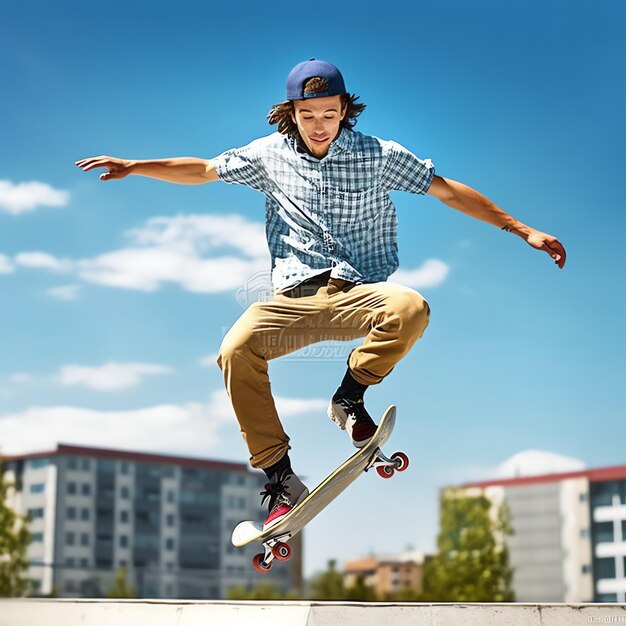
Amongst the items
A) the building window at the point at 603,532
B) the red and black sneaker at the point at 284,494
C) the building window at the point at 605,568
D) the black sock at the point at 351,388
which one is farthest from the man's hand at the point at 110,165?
the building window at the point at 603,532

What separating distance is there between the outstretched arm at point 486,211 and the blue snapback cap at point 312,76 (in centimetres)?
104

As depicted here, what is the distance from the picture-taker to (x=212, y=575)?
61062 millimetres

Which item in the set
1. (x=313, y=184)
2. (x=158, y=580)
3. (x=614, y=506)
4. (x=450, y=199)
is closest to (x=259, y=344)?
(x=313, y=184)

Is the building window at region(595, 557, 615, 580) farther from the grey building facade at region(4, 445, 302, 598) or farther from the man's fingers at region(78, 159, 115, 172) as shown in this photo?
the man's fingers at region(78, 159, 115, 172)

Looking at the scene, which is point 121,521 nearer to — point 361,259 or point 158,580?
point 158,580

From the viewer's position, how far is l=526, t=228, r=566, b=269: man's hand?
6.80 metres

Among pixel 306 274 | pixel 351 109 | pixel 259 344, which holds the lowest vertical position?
pixel 259 344

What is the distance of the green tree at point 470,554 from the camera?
31.2m

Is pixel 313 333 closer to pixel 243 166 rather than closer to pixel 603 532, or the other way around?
pixel 243 166

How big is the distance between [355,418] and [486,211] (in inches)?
73.5

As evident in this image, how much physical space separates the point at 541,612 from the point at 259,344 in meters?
2.82

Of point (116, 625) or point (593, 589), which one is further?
point (593, 589)

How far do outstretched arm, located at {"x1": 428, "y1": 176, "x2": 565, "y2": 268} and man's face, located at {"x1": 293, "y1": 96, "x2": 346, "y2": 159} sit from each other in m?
0.91

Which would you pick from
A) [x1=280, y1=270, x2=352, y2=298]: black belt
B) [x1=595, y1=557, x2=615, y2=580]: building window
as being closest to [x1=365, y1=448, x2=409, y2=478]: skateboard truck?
[x1=280, y1=270, x2=352, y2=298]: black belt
